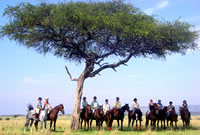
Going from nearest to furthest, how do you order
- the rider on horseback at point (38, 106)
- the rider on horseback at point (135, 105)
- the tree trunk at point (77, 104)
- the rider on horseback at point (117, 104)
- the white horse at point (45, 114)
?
the white horse at point (45, 114) → the rider on horseback at point (38, 106) → the tree trunk at point (77, 104) → the rider on horseback at point (135, 105) → the rider on horseback at point (117, 104)

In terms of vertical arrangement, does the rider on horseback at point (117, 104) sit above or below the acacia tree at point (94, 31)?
below

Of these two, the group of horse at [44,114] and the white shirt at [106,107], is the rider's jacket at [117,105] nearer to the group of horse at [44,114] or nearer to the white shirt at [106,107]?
the white shirt at [106,107]

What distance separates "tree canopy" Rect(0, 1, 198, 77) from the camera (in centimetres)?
1925

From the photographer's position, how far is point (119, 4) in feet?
71.4

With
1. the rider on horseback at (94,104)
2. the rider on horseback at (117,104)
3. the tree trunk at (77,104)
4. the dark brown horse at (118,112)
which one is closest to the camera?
the dark brown horse at (118,112)

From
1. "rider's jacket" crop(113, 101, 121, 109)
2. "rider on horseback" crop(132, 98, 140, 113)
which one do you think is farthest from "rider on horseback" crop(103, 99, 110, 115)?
"rider on horseback" crop(132, 98, 140, 113)

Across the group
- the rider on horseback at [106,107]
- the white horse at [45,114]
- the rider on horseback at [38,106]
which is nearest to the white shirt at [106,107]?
the rider on horseback at [106,107]

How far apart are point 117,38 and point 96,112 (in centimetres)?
→ 641

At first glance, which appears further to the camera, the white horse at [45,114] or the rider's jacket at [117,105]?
the rider's jacket at [117,105]

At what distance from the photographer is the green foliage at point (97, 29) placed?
19234 mm

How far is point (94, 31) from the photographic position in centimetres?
2056

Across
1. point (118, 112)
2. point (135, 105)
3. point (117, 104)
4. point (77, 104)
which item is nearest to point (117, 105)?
point (117, 104)

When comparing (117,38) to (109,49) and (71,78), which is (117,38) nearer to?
(109,49)

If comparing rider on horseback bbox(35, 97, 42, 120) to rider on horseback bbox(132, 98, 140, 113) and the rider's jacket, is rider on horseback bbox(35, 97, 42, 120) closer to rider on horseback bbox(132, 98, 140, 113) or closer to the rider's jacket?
the rider's jacket
